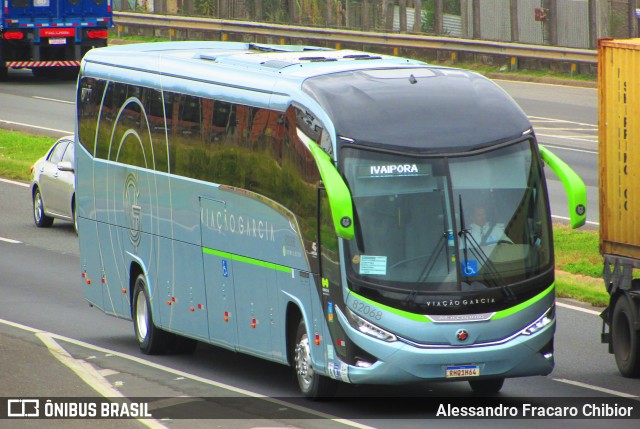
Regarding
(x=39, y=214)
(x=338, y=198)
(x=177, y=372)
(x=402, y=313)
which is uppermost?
(x=338, y=198)

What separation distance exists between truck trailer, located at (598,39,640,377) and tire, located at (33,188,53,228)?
14.7m

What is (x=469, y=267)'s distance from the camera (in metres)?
12.4

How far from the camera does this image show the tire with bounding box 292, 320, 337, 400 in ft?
42.9

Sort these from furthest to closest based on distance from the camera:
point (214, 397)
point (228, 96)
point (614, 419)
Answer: point (228, 96) < point (214, 397) < point (614, 419)

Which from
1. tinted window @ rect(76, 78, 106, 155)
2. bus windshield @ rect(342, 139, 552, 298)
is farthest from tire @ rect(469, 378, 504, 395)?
tinted window @ rect(76, 78, 106, 155)

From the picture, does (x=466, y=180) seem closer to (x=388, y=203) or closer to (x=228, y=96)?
(x=388, y=203)

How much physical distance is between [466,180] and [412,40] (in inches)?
1238

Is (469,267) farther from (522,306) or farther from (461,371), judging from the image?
(461,371)

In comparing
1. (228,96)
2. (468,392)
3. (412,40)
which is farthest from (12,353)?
(412,40)

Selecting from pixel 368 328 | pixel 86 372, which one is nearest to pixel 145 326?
pixel 86 372

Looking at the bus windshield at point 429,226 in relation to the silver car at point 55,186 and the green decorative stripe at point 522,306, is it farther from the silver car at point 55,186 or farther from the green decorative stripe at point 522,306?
the silver car at point 55,186

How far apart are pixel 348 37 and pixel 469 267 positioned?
3353 centimetres

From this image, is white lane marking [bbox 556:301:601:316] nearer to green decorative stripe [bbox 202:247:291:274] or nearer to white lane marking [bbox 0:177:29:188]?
green decorative stripe [bbox 202:247:291:274]

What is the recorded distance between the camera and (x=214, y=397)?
1362 centimetres
